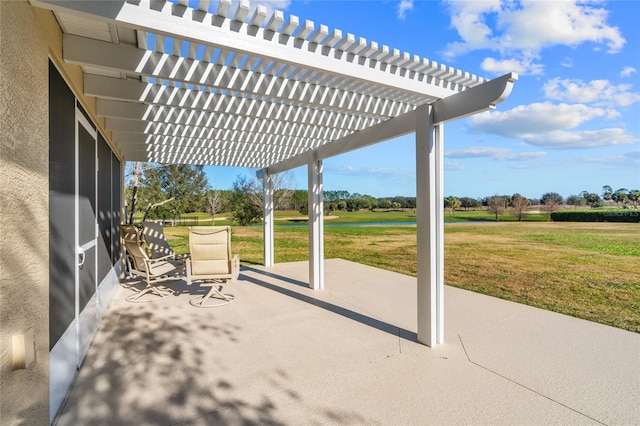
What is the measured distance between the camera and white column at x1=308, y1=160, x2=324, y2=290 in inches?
243

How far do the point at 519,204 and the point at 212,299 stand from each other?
90.4ft

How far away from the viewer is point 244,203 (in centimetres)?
2166

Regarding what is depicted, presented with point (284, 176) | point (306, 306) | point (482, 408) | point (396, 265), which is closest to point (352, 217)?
point (284, 176)

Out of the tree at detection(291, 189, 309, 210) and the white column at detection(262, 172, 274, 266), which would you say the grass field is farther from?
the tree at detection(291, 189, 309, 210)

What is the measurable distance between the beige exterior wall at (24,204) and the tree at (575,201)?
90.1ft

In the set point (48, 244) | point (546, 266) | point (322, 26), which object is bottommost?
point (546, 266)

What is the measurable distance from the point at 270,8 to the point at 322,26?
0.46 metres

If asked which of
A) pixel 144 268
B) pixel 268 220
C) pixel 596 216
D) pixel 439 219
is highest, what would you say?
pixel 439 219

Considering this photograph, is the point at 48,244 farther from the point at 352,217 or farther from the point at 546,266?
the point at 352,217

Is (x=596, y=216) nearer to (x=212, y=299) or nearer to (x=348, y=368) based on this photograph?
(x=348, y=368)

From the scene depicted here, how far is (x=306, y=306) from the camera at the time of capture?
5062mm

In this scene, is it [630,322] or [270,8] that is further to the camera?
[630,322]

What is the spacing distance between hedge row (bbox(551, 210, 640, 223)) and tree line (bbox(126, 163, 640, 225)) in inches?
20.8

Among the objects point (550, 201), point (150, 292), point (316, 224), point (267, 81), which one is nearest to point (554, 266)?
point (316, 224)
